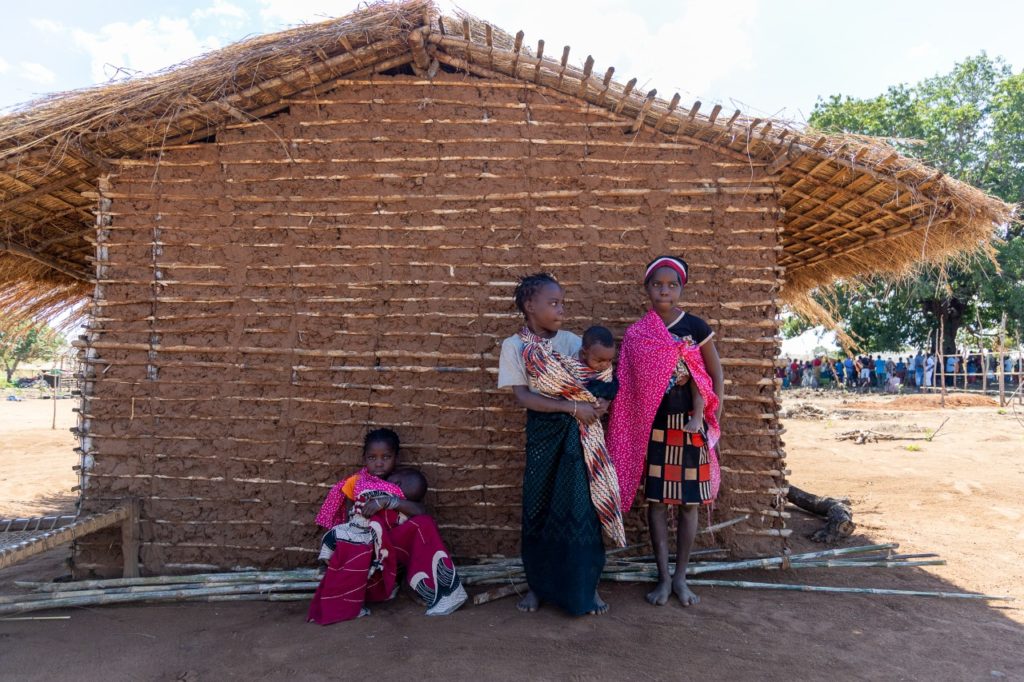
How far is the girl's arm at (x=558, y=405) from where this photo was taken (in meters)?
2.97

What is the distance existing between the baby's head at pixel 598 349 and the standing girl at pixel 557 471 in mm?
80

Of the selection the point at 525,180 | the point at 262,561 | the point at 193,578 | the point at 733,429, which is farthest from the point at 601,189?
the point at 193,578

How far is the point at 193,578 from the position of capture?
350 centimetres

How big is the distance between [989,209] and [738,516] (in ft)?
7.60

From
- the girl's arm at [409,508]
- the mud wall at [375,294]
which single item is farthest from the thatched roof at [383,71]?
the girl's arm at [409,508]

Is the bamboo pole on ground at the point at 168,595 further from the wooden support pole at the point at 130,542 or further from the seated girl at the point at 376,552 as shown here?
the seated girl at the point at 376,552

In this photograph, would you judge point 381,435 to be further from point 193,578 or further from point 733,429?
point 733,429

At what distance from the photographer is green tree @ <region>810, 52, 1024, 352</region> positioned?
19594mm

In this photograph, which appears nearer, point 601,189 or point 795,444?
point 601,189

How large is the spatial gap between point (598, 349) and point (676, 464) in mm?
759

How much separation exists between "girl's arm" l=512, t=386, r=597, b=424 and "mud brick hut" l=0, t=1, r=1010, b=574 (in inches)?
26.1

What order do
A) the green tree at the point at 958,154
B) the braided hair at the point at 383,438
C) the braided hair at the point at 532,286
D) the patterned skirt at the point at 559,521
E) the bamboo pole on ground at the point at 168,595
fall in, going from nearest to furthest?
the patterned skirt at the point at 559,521, the braided hair at the point at 532,286, the bamboo pole on ground at the point at 168,595, the braided hair at the point at 383,438, the green tree at the point at 958,154

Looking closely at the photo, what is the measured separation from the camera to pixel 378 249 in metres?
3.75

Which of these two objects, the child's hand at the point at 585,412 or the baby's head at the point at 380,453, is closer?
the child's hand at the point at 585,412
